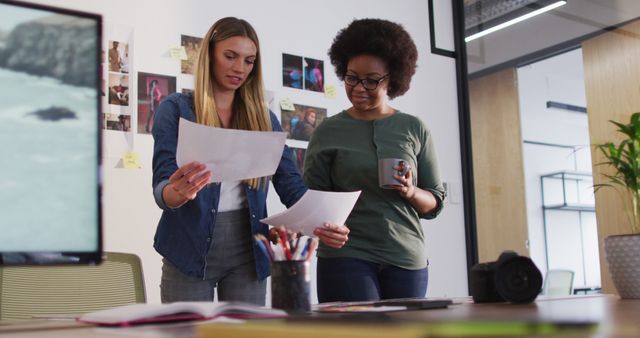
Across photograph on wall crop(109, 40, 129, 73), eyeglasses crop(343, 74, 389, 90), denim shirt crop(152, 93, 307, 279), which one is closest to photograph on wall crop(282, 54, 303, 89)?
photograph on wall crop(109, 40, 129, 73)

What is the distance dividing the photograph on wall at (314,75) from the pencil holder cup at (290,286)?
195 cm

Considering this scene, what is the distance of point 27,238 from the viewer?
2.29ft

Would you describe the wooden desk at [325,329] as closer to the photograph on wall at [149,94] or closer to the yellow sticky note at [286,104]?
the photograph on wall at [149,94]

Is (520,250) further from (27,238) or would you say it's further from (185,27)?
(27,238)

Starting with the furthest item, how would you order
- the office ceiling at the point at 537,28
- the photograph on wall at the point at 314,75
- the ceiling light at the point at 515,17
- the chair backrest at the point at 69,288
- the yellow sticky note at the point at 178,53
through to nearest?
1. the ceiling light at the point at 515,17
2. the office ceiling at the point at 537,28
3. the photograph on wall at the point at 314,75
4. the yellow sticky note at the point at 178,53
5. the chair backrest at the point at 69,288

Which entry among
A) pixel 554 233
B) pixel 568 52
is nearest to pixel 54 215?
pixel 568 52

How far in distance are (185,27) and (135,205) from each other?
0.72 metres

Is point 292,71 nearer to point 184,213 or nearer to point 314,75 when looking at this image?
point 314,75

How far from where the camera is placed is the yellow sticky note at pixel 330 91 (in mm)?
3008

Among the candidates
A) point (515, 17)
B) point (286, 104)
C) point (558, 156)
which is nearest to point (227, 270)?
point (286, 104)

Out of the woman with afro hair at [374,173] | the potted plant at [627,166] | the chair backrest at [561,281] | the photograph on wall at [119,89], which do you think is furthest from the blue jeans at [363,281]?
the chair backrest at [561,281]

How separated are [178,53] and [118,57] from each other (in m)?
0.23

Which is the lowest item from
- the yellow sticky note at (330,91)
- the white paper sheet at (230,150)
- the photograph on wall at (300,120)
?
the white paper sheet at (230,150)

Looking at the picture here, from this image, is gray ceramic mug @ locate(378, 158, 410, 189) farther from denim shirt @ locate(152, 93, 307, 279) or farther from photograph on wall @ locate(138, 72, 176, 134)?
photograph on wall @ locate(138, 72, 176, 134)
